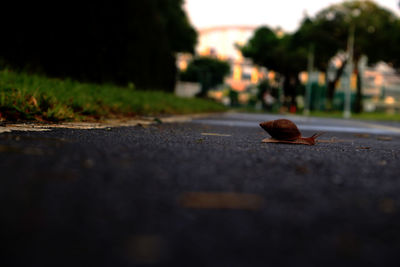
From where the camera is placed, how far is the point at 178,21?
1067 inches

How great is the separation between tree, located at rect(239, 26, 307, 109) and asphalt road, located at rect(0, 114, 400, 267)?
43204mm

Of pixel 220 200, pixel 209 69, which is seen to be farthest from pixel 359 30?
pixel 209 69

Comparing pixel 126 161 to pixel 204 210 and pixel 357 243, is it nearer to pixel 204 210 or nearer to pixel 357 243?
pixel 204 210

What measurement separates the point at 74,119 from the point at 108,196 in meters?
3.97

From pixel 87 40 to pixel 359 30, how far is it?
92.2 ft

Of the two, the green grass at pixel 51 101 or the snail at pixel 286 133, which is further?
the green grass at pixel 51 101

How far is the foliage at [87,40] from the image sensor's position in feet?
25.0

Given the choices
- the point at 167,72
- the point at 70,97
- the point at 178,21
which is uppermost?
the point at 178,21

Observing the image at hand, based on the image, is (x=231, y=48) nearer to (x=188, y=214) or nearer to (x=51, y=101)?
(x=51, y=101)

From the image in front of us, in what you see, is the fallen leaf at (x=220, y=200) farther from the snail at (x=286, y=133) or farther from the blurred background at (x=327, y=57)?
the blurred background at (x=327, y=57)

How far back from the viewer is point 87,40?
945cm

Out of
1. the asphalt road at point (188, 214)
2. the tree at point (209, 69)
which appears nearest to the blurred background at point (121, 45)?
the asphalt road at point (188, 214)

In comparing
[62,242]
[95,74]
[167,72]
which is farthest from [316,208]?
[167,72]

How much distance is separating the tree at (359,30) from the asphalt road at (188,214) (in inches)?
1259
